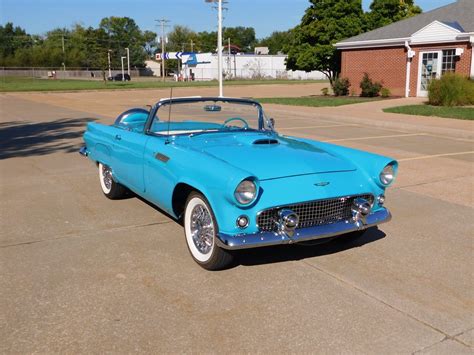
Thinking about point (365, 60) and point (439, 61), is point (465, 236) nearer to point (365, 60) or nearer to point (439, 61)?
point (439, 61)

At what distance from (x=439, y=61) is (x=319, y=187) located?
73.0 feet

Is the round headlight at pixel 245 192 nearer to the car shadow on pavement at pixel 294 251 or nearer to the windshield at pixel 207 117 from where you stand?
the car shadow on pavement at pixel 294 251

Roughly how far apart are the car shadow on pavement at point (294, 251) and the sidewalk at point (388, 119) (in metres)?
9.13

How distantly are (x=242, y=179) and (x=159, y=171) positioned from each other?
120cm

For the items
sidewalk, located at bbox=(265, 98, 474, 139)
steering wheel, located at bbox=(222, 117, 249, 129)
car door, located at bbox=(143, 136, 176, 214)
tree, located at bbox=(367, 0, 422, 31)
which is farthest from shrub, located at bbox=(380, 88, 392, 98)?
car door, located at bbox=(143, 136, 176, 214)

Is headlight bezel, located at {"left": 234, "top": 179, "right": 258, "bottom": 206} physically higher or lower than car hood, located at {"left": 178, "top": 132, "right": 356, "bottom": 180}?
lower

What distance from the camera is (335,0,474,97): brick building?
74.2 ft

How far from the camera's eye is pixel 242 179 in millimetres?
3594

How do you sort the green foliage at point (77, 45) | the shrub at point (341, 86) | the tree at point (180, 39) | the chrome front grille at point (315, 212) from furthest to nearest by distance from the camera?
the tree at point (180, 39) < the green foliage at point (77, 45) < the shrub at point (341, 86) < the chrome front grille at point (315, 212)

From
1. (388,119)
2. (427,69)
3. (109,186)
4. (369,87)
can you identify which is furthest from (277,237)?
(369,87)

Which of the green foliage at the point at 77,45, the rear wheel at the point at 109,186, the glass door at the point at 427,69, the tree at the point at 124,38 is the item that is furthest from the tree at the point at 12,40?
the rear wheel at the point at 109,186

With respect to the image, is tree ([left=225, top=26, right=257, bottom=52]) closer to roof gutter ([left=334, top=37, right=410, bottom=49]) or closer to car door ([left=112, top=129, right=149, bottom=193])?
roof gutter ([left=334, top=37, right=410, bottom=49])

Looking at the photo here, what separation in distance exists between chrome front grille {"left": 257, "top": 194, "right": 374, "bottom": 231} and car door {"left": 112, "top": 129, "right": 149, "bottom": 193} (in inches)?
66.0

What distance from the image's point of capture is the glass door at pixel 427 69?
2367cm
